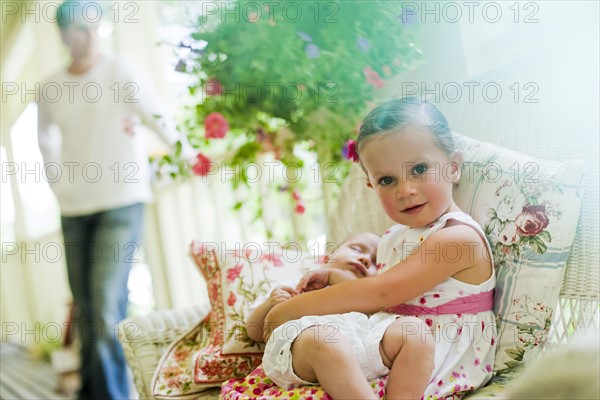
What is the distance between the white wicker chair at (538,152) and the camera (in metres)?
1.19

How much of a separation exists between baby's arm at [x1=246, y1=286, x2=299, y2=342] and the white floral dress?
0.22 metres

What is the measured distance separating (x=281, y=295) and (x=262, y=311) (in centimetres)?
6

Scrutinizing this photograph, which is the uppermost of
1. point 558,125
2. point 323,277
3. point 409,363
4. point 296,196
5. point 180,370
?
point 558,125

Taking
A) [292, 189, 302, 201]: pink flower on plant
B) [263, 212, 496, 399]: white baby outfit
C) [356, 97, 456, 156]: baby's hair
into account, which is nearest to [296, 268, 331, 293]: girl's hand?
[263, 212, 496, 399]: white baby outfit

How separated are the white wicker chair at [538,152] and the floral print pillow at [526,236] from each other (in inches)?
1.5

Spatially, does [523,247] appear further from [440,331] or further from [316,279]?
[316,279]

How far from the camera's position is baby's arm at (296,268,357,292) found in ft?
4.28

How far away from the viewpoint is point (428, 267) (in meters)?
1.13

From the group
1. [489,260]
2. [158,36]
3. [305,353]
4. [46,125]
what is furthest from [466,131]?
[158,36]

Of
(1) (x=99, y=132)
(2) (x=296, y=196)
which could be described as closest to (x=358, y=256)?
(2) (x=296, y=196)

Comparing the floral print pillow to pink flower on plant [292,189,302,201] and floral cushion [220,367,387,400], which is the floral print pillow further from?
pink flower on plant [292,189,302,201]

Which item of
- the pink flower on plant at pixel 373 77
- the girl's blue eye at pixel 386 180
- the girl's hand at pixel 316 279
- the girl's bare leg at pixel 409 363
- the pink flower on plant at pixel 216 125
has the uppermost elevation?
the pink flower on plant at pixel 373 77

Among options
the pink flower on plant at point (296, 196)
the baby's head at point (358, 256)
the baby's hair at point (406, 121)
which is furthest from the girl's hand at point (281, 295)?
the pink flower on plant at point (296, 196)

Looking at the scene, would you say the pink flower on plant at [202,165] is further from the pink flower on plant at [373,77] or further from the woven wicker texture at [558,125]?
the woven wicker texture at [558,125]
